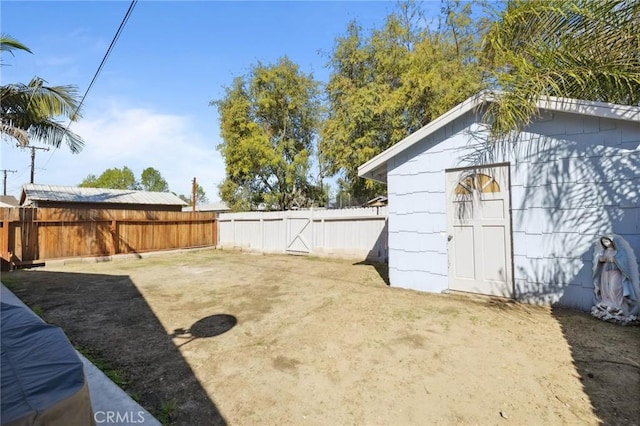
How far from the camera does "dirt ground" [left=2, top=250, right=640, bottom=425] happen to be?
2.41 m

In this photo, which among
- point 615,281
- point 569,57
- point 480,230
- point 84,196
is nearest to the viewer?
point 615,281

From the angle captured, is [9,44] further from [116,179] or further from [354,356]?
[116,179]

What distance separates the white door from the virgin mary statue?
1077mm

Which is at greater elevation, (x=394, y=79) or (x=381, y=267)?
(x=394, y=79)

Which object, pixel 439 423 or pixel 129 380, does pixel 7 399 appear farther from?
pixel 439 423

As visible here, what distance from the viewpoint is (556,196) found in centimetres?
462

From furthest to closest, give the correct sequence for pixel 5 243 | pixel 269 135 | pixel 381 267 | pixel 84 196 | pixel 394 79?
pixel 269 135
pixel 84 196
pixel 394 79
pixel 5 243
pixel 381 267

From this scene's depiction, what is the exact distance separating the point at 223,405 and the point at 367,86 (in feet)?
48.7

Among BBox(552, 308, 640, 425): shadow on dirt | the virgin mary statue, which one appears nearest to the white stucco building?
the virgin mary statue

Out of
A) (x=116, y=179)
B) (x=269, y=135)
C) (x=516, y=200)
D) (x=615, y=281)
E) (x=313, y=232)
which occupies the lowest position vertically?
(x=615, y=281)

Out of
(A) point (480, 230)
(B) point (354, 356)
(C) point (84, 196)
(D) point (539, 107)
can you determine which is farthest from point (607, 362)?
(C) point (84, 196)

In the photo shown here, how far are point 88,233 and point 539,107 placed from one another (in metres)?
13.2

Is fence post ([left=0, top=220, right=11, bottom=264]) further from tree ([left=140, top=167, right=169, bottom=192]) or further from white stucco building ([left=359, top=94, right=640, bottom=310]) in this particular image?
tree ([left=140, top=167, right=169, bottom=192])

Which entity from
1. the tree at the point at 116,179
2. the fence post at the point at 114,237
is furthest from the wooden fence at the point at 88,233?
the tree at the point at 116,179
